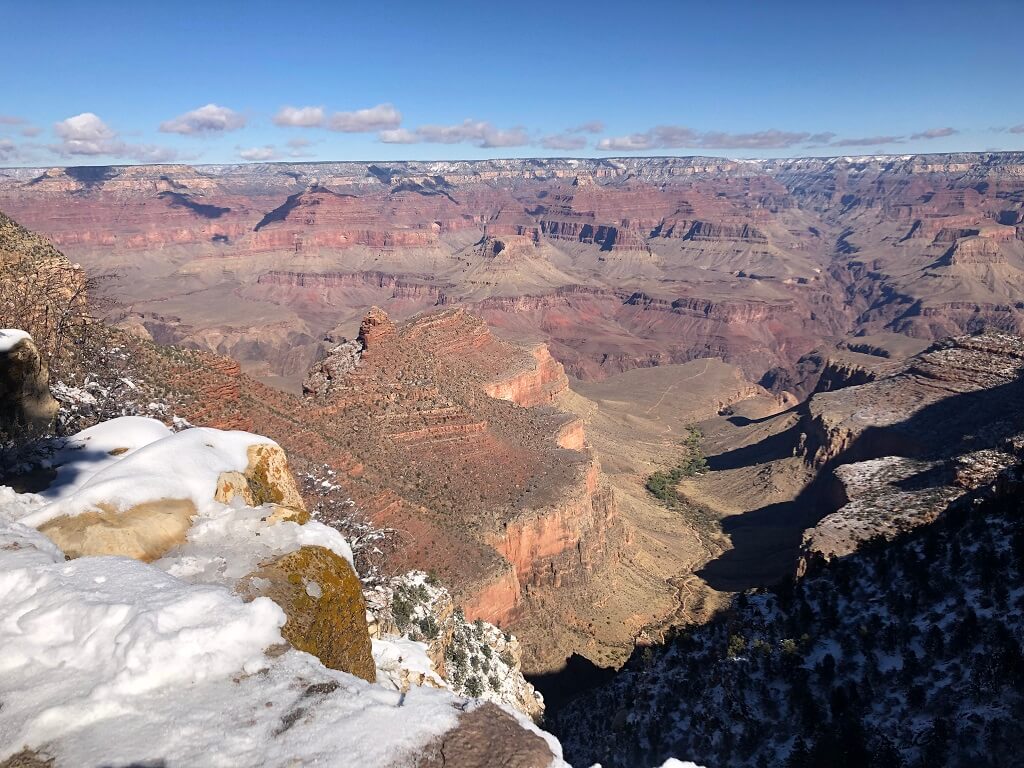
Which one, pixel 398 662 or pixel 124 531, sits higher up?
pixel 124 531

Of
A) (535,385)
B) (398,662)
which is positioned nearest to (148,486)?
(398,662)

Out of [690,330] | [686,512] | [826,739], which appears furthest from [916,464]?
[690,330]

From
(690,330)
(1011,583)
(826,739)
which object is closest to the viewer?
(826,739)

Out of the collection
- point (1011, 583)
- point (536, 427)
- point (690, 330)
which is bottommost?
point (690, 330)

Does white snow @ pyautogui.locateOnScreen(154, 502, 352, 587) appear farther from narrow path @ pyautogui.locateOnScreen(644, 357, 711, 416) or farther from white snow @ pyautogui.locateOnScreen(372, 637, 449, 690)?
narrow path @ pyautogui.locateOnScreen(644, 357, 711, 416)

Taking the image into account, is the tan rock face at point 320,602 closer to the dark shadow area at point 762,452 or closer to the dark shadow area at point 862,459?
the dark shadow area at point 862,459

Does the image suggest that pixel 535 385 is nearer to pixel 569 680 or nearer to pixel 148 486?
pixel 569 680

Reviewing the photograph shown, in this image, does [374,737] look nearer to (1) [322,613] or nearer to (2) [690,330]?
(1) [322,613]
